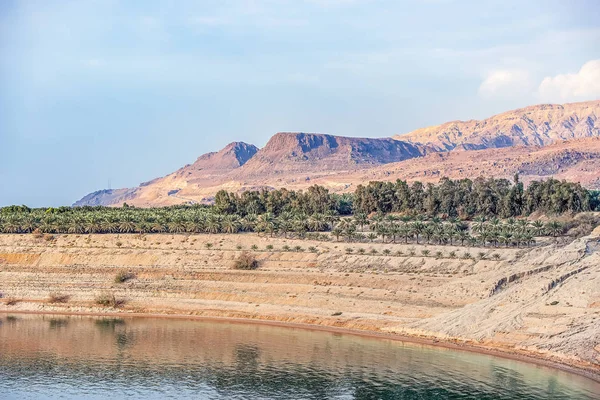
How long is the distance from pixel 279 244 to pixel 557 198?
1584 inches

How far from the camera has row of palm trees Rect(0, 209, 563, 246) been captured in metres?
95.6

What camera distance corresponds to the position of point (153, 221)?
111875 mm

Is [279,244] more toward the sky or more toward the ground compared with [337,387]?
more toward the sky

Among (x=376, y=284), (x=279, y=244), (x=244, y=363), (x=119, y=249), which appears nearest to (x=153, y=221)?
(x=119, y=249)

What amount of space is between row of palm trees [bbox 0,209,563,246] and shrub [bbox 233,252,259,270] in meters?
12.1

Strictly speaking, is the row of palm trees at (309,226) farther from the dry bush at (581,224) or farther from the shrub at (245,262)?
the shrub at (245,262)

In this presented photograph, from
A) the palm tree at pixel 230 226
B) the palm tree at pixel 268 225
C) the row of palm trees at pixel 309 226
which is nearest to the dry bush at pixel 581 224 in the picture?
the row of palm trees at pixel 309 226

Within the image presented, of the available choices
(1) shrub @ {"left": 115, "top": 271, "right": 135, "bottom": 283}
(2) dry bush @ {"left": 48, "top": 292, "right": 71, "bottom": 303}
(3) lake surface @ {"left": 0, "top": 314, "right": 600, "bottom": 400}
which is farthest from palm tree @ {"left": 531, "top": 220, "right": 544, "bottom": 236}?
(2) dry bush @ {"left": 48, "top": 292, "right": 71, "bottom": 303}

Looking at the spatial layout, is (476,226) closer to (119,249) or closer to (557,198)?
(557,198)

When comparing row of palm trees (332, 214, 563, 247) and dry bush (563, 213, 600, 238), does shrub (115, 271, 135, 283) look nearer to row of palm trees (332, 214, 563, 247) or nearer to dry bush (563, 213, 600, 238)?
row of palm trees (332, 214, 563, 247)

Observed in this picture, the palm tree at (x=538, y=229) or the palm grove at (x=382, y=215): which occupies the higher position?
the palm grove at (x=382, y=215)

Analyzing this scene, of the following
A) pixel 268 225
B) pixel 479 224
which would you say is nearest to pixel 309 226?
pixel 268 225

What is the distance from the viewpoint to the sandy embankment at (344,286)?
68.1m

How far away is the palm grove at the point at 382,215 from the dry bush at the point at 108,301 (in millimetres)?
21437
